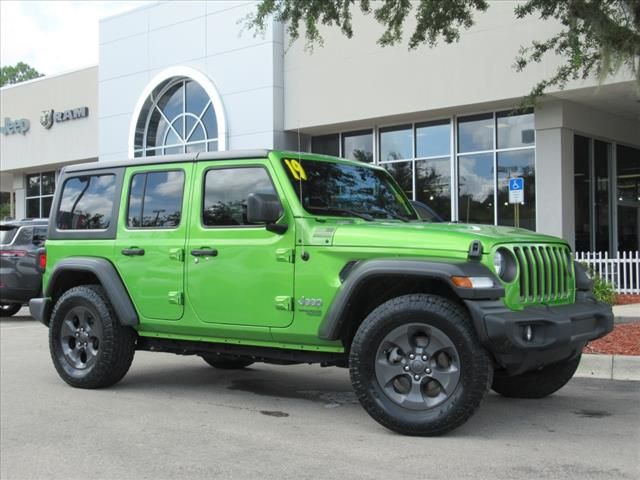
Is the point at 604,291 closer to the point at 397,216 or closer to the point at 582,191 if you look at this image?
the point at 582,191

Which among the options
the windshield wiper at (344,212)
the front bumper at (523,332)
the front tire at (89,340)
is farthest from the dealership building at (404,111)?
the front bumper at (523,332)

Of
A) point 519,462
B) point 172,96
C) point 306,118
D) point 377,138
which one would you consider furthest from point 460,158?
point 519,462

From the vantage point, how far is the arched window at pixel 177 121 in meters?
22.2

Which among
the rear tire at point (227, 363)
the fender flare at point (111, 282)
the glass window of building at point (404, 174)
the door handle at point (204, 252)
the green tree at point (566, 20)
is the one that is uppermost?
the green tree at point (566, 20)

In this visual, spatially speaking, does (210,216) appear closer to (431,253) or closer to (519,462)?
(431,253)

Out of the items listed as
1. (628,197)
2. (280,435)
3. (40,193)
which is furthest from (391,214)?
(40,193)

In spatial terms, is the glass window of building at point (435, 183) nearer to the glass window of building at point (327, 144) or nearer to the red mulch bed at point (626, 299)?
the glass window of building at point (327, 144)

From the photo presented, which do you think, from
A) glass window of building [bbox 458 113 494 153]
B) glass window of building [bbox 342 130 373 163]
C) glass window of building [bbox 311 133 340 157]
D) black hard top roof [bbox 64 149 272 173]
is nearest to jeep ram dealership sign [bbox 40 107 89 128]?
glass window of building [bbox 311 133 340 157]

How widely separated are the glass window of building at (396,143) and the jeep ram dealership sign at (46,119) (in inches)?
515

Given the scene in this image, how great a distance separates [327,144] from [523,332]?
681 inches

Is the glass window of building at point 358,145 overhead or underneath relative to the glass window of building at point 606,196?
overhead

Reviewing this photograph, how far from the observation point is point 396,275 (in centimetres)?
493

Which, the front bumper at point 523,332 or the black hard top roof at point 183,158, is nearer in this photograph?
the front bumper at point 523,332

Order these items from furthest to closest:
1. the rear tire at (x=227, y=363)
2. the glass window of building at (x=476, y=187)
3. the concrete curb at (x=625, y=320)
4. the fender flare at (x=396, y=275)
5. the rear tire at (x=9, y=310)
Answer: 1. the glass window of building at (x=476, y=187)
2. the rear tire at (x=9, y=310)
3. the concrete curb at (x=625, y=320)
4. the rear tire at (x=227, y=363)
5. the fender flare at (x=396, y=275)
